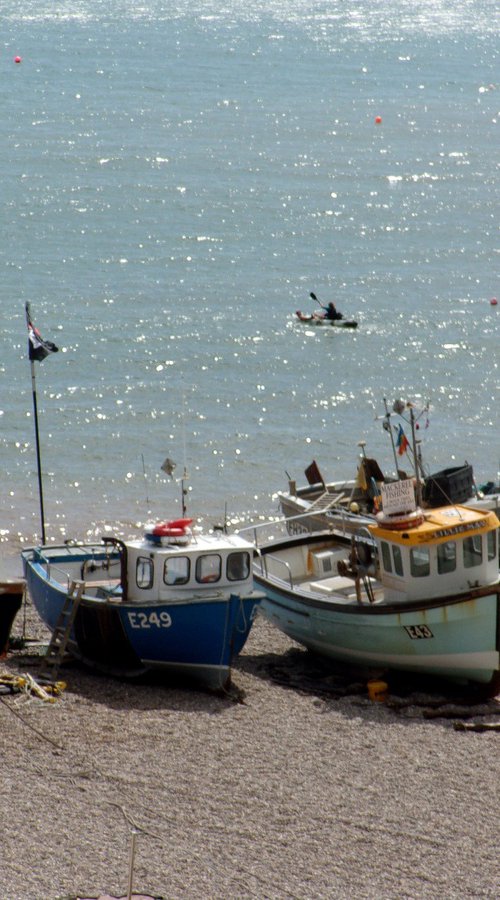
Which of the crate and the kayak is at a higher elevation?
the crate

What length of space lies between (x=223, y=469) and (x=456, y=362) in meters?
13.7

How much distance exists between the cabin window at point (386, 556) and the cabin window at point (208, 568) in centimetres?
252

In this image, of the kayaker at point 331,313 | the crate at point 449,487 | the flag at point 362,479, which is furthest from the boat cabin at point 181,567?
the kayaker at point 331,313

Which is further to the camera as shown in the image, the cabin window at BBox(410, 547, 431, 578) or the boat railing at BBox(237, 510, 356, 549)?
the boat railing at BBox(237, 510, 356, 549)

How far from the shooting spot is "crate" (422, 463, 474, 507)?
89.5 feet

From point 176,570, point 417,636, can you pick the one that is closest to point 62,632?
point 176,570

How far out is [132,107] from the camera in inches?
4011

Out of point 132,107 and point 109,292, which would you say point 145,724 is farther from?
point 132,107

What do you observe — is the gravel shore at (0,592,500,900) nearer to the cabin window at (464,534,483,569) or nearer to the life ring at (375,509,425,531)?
the cabin window at (464,534,483,569)

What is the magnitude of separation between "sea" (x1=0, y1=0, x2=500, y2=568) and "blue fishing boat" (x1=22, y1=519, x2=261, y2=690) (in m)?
6.75

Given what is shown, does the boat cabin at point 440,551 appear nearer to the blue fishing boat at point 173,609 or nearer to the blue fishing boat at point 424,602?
the blue fishing boat at point 424,602

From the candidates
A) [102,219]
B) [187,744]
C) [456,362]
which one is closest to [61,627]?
[187,744]

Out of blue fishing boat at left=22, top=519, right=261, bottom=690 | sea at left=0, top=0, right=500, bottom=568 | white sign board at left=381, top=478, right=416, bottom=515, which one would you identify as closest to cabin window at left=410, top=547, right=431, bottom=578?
white sign board at left=381, top=478, right=416, bottom=515

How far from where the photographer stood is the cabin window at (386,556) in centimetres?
2255
